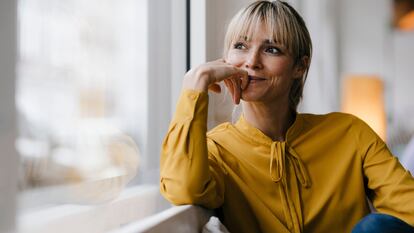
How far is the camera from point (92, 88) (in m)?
1.18

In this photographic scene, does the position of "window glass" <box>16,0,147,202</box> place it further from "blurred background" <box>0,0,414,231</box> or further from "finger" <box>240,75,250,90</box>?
"finger" <box>240,75,250,90</box>

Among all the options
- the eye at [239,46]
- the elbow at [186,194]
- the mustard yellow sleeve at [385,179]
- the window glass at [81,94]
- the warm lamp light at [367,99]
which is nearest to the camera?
the window glass at [81,94]

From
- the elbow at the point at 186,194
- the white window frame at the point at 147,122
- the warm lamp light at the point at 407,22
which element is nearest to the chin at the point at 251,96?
the elbow at the point at 186,194

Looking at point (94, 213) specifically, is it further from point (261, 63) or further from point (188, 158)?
point (261, 63)

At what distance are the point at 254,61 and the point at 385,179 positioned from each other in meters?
0.46

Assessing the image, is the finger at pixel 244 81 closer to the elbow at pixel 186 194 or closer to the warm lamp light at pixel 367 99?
the elbow at pixel 186 194

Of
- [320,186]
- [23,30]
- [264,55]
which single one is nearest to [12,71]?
[23,30]

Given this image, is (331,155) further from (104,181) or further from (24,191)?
(24,191)

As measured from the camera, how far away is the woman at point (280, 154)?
125 centimetres

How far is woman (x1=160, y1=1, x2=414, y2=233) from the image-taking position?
49.2 inches

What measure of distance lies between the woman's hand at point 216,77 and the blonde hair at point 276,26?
11 centimetres

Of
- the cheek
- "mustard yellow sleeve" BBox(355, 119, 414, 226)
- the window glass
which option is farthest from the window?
"mustard yellow sleeve" BBox(355, 119, 414, 226)

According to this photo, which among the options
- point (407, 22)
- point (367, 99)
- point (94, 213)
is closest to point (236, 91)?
point (94, 213)

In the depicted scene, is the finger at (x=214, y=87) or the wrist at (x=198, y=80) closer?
the wrist at (x=198, y=80)
